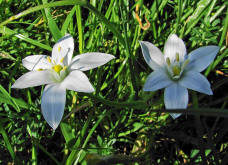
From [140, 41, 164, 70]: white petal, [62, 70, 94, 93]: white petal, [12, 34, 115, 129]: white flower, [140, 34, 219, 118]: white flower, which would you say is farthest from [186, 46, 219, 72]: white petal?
[62, 70, 94, 93]: white petal

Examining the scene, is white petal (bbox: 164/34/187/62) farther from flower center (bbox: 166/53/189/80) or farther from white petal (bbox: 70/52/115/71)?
white petal (bbox: 70/52/115/71)

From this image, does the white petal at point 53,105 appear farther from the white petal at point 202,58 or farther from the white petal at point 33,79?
the white petal at point 202,58

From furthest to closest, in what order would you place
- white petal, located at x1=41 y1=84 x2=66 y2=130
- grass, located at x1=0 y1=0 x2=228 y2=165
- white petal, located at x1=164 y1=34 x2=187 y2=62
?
grass, located at x1=0 y1=0 x2=228 y2=165 < white petal, located at x1=164 y1=34 x2=187 y2=62 < white petal, located at x1=41 y1=84 x2=66 y2=130

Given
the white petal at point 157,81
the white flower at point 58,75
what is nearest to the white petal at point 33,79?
the white flower at point 58,75

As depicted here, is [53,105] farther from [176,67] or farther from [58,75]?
[176,67]

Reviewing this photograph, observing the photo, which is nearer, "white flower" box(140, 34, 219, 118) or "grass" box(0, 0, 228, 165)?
"white flower" box(140, 34, 219, 118)

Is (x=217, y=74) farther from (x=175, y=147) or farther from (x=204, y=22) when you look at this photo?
(x=175, y=147)

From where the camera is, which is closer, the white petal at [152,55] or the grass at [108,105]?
the white petal at [152,55]
